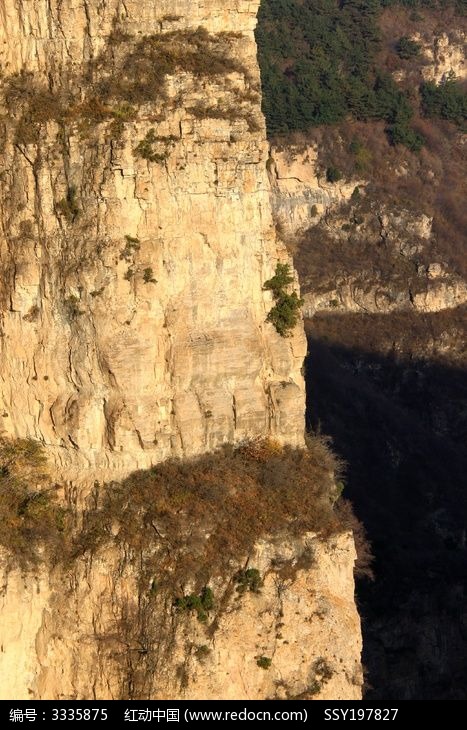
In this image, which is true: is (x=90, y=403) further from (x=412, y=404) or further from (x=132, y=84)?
(x=412, y=404)

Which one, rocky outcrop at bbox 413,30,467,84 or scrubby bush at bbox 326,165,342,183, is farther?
rocky outcrop at bbox 413,30,467,84

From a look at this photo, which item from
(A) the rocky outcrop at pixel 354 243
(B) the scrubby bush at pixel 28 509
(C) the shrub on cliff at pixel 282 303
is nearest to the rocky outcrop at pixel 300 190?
(A) the rocky outcrop at pixel 354 243

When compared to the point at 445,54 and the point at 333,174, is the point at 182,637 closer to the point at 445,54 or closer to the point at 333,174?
the point at 333,174

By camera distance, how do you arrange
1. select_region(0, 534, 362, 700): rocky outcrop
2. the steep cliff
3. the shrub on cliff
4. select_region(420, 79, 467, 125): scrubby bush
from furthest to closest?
select_region(420, 79, 467, 125): scrubby bush < the shrub on cliff < the steep cliff < select_region(0, 534, 362, 700): rocky outcrop

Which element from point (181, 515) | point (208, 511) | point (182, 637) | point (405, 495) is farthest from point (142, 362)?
point (405, 495)

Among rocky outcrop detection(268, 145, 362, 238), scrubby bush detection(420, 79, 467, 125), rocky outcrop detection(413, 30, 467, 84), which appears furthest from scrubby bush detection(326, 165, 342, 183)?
rocky outcrop detection(413, 30, 467, 84)

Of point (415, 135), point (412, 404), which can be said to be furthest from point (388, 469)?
point (415, 135)

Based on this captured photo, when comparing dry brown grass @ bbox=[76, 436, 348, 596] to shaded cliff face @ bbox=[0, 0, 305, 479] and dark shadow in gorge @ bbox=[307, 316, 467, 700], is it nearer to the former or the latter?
shaded cliff face @ bbox=[0, 0, 305, 479]
